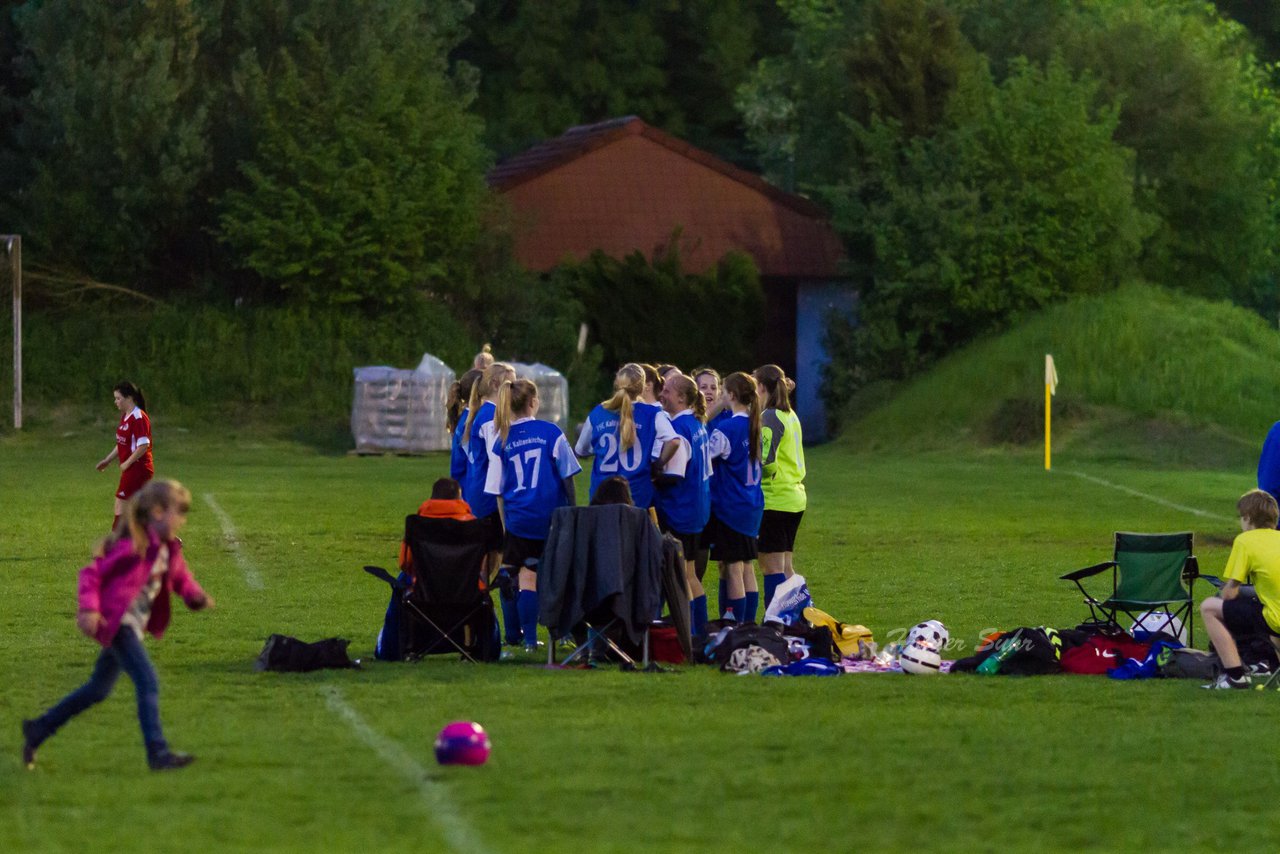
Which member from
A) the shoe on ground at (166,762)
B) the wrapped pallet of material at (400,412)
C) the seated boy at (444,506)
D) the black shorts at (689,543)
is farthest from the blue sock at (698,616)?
the wrapped pallet of material at (400,412)

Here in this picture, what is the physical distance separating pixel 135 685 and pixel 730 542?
553 cm

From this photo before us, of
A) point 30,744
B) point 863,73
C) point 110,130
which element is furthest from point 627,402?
point 863,73

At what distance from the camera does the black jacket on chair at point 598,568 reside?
450 inches

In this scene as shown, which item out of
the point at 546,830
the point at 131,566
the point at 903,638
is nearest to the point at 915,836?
the point at 546,830

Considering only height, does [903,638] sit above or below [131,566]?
below

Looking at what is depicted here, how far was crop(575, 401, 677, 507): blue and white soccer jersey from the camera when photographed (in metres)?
12.6

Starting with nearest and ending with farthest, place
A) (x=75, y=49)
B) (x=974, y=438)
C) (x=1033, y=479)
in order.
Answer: (x=1033, y=479)
(x=974, y=438)
(x=75, y=49)

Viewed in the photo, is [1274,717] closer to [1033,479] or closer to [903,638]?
[903,638]

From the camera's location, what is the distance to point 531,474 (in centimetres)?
1240

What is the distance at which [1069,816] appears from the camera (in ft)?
25.4

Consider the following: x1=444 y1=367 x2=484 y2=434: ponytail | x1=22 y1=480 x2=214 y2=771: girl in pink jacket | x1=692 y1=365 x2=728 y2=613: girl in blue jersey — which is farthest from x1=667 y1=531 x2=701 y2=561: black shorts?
x1=22 y1=480 x2=214 y2=771: girl in pink jacket

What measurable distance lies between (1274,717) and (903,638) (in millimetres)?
3282

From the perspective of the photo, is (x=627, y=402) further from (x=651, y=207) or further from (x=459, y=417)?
(x=651, y=207)

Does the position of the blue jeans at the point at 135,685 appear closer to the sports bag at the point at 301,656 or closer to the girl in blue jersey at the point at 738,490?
the sports bag at the point at 301,656
